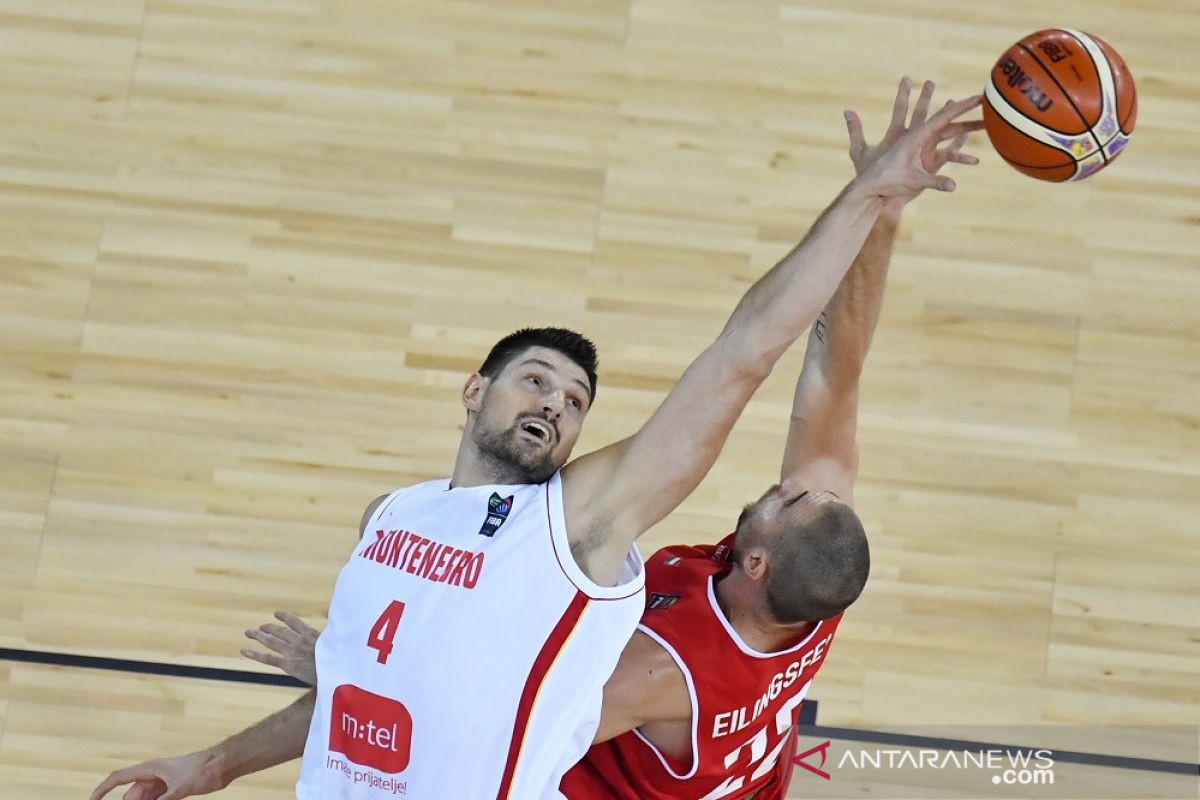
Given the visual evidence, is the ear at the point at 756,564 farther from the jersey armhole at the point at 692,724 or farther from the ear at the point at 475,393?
the ear at the point at 475,393

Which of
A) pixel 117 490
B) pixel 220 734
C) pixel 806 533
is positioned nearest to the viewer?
pixel 806 533

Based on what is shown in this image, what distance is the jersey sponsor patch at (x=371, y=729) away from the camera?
2.61 metres

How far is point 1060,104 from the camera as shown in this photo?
2.83 metres

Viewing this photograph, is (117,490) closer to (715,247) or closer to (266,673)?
(266,673)

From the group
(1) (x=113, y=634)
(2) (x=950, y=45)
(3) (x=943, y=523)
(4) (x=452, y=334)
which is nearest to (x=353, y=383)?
(4) (x=452, y=334)

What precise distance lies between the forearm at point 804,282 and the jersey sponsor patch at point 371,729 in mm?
931

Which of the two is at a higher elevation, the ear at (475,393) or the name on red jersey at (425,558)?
the ear at (475,393)

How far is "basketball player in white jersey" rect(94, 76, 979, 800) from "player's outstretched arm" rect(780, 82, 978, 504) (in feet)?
1.73

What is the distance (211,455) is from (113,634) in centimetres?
59

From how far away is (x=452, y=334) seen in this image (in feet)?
14.5

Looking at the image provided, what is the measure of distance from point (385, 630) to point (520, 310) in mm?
1909

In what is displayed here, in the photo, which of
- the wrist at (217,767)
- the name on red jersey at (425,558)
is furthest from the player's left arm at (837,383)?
the wrist at (217,767)

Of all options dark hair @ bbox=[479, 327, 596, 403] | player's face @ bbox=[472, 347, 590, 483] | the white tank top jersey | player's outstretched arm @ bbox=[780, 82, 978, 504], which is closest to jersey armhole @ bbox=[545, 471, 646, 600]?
the white tank top jersey

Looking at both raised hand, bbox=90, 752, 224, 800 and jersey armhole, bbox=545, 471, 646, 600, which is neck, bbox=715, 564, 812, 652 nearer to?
jersey armhole, bbox=545, 471, 646, 600
